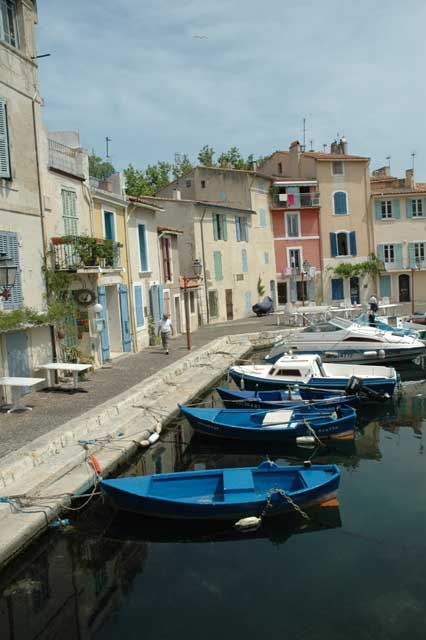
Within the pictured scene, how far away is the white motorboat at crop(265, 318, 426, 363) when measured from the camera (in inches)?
963

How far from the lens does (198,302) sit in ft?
122

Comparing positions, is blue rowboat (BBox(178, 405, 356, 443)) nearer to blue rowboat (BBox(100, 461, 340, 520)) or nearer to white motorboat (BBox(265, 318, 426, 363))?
blue rowboat (BBox(100, 461, 340, 520))

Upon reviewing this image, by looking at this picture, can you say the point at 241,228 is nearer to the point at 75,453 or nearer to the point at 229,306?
the point at 229,306

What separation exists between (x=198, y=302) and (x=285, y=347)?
1287 cm

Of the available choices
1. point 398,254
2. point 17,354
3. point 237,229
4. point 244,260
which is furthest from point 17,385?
point 398,254

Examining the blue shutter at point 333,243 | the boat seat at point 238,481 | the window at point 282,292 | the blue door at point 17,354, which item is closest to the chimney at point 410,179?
the blue shutter at point 333,243

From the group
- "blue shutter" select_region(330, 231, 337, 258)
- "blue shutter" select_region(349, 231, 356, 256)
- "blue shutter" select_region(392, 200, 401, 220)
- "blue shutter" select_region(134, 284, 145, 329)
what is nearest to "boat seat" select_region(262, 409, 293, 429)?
"blue shutter" select_region(134, 284, 145, 329)

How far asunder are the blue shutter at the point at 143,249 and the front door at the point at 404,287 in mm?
25650

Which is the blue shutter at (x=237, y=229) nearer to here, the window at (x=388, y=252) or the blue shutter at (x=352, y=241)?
the blue shutter at (x=352, y=241)

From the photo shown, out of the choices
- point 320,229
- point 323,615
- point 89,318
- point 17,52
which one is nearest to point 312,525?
point 323,615

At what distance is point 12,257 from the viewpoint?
52.9ft

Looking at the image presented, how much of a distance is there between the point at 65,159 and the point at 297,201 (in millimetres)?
27875

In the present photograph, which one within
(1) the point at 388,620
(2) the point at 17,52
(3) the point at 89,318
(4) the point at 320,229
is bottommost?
(1) the point at 388,620

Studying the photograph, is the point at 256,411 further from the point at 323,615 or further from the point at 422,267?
the point at 422,267
